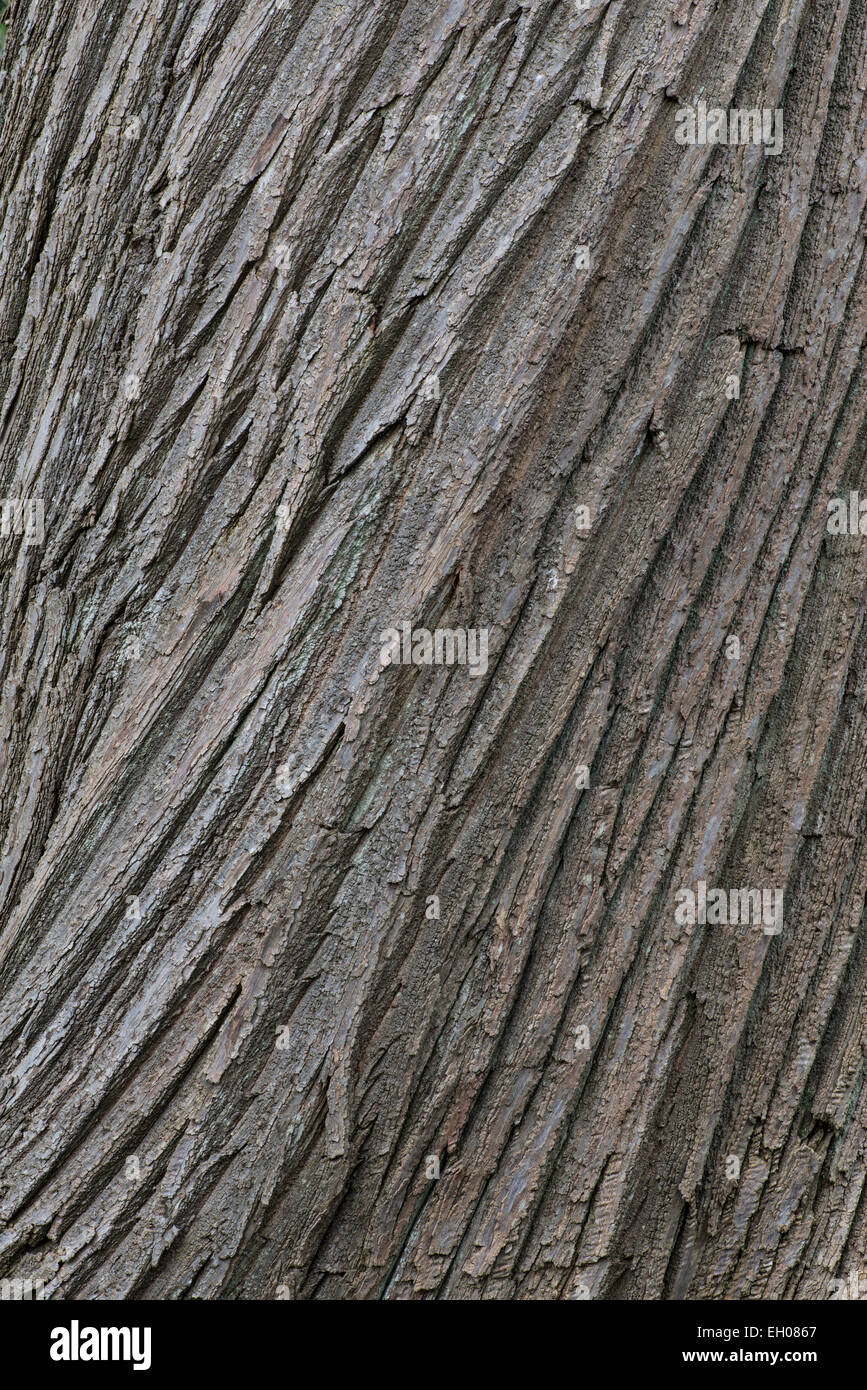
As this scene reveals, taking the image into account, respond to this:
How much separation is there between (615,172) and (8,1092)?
2.54 m

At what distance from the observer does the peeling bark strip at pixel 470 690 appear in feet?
7.00

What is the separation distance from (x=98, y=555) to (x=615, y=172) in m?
1.52

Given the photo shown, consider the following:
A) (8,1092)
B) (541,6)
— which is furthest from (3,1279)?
(541,6)

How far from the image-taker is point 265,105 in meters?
2.23

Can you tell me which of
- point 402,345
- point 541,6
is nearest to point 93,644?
point 402,345

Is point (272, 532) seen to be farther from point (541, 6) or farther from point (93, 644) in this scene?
point (541, 6)

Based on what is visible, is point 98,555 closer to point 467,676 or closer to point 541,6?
point 467,676

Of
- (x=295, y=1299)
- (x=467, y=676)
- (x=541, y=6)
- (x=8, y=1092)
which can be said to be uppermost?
(x=541, y=6)

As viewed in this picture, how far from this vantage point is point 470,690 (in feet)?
6.99

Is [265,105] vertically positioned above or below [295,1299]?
above

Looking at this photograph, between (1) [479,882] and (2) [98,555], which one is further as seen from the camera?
(2) [98,555]

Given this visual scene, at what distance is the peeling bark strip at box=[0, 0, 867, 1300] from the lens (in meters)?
2.13

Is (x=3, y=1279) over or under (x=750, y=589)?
under

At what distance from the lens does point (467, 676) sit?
2.13 meters
